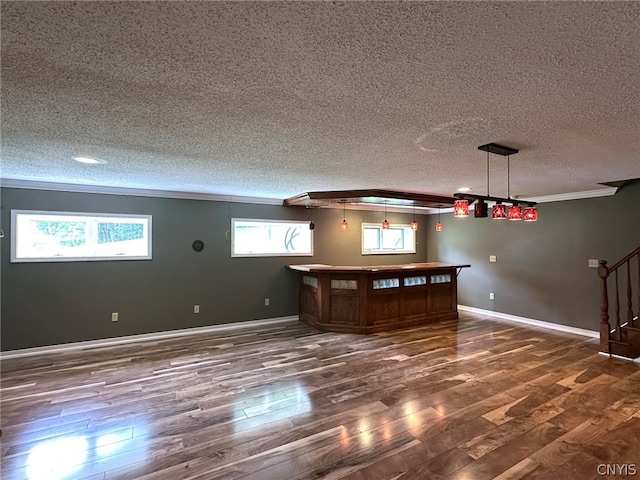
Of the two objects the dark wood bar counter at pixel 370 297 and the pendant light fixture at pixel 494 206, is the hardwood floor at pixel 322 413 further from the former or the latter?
the pendant light fixture at pixel 494 206

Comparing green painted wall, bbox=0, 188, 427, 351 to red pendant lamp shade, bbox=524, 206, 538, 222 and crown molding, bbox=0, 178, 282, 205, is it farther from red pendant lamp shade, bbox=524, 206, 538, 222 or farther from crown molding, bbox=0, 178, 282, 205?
red pendant lamp shade, bbox=524, 206, 538, 222

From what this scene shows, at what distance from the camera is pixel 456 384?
3.21 metres

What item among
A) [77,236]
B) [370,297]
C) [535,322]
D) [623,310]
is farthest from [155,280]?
[623,310]

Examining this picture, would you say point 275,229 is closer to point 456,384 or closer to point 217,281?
point 217,281

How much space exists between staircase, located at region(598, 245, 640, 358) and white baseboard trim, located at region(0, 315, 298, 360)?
15.0 feet

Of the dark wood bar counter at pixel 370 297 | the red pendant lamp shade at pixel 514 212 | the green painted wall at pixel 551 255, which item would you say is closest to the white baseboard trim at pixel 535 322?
the green painted wall at pixel 551 255

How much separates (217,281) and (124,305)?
4.51 feet

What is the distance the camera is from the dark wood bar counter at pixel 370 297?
514cm

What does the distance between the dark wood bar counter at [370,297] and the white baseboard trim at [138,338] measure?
2.41 ft

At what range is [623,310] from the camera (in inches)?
183

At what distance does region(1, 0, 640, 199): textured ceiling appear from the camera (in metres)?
1.16

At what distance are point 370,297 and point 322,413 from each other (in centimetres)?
267

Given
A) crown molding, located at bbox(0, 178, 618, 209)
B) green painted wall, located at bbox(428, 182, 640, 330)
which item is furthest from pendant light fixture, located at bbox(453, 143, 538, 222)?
green painted wall, located at bbox(428, 182, 640, 330)

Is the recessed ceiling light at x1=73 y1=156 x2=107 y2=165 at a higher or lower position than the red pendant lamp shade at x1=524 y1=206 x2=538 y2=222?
higher
